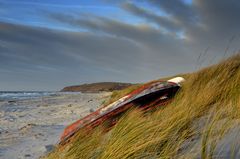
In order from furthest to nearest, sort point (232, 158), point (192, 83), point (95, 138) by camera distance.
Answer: point (192, 83) → point (95, 138) → point (232, 158)

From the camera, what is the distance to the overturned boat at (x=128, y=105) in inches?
141

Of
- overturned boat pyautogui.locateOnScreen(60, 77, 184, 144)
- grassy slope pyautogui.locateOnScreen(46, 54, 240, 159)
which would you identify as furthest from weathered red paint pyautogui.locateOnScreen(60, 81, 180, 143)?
grassy slope pyautogui.locateOnScreen(46, 54, 240, 159)

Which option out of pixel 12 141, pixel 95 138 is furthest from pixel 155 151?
pixel 12 141

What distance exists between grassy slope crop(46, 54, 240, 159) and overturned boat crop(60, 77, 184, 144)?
430 mm

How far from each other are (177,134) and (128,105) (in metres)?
1.48

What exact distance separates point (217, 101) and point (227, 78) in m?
0.69

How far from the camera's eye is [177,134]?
7.67 feet

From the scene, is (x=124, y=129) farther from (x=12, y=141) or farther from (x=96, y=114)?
(x=12, y=141)

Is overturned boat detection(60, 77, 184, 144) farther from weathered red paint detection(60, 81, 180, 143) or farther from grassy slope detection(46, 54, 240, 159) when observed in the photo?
grassy slope detection(46, 54, 240, 159)

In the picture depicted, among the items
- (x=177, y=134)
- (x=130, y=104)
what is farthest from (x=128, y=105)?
(x=177, y=134)

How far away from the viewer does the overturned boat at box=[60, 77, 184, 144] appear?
3578 mm

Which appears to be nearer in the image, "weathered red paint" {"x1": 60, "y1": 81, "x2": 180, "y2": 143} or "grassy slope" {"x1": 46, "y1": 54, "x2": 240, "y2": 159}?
"grassy slope" {"x1": 46, "y1": 54, "x2": 240, "y2": 159}

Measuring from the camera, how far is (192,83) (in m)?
4.16

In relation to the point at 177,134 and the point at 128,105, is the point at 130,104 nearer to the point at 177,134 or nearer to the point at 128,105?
the point at 128,105
